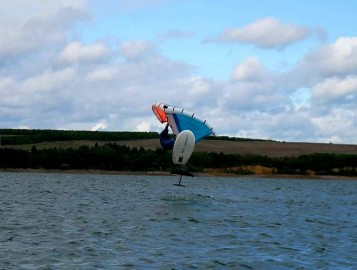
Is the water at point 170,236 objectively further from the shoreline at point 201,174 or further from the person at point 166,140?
the shoreline at point 201,174

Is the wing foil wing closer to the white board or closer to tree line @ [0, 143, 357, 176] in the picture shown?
the white board

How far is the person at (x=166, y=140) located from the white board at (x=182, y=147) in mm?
4033

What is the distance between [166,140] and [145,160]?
82213mm

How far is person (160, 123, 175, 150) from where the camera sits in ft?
207

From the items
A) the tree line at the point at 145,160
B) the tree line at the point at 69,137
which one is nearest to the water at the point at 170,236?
the tree line at the point at 145,160

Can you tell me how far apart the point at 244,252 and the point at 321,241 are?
6.80 m

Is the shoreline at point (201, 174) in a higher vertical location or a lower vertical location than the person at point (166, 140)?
lower

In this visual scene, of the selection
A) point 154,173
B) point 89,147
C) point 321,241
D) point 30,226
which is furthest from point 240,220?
point 89,147

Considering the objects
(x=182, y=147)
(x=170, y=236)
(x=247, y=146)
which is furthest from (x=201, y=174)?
(x=170, y=236)

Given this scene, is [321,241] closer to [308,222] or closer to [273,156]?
[308,222]

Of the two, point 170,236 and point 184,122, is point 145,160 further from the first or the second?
point 170,236

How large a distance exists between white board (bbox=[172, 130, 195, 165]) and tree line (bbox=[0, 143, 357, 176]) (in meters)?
81.5

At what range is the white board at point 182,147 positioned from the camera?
58656 mm

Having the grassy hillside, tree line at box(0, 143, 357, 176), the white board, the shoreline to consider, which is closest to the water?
the white board
